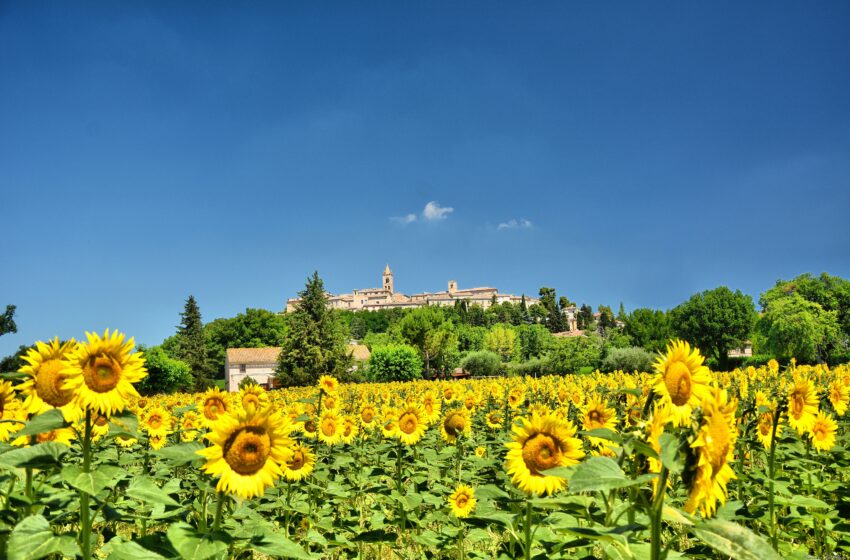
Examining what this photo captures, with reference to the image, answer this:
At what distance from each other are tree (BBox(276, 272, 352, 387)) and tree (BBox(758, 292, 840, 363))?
129 ft

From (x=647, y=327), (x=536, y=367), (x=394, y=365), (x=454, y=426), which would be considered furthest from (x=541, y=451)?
(x=647, y=327)

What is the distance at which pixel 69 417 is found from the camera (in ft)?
7.47

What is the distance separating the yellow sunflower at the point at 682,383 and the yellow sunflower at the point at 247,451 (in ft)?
5.45

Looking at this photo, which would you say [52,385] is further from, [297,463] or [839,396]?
[839,396]

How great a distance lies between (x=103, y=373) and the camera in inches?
92.4

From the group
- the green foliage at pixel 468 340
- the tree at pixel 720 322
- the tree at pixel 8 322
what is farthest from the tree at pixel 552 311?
the tree at pixel 8 322

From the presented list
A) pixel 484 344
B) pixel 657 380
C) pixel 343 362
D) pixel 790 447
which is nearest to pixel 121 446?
pixel 657 380

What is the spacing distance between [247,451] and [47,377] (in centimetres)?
110

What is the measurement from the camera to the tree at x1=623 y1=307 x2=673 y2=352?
69.4 metres

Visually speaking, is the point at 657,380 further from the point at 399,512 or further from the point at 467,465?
the point at 467,465

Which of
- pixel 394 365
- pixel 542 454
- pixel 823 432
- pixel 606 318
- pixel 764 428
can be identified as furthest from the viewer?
pixel 606 318

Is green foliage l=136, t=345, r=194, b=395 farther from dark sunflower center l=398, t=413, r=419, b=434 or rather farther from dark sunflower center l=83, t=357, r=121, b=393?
dark sunflower center l=83, t=357, r=121, b=393

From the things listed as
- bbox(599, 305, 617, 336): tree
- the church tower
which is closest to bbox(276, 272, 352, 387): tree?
bbox(599, 305, 617, 336): tree

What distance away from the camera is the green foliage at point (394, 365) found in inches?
1673
